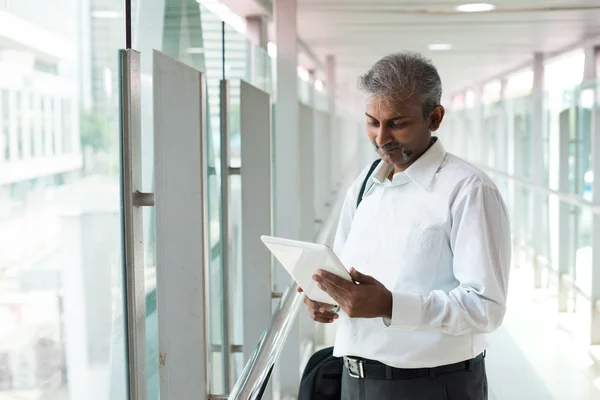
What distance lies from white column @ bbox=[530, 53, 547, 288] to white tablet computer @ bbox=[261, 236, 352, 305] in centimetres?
806

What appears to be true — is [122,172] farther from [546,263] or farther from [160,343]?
[546,263]

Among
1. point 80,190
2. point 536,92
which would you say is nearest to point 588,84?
point 536,92

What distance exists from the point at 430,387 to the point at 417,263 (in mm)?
315

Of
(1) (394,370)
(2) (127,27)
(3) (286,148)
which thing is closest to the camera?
(2) (127,27)

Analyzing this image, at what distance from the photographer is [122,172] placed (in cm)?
178

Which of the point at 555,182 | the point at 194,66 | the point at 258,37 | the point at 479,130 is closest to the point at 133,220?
the point at 194,66

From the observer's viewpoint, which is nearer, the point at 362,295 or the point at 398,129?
the point at 362,295

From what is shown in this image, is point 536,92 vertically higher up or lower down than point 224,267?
higher up

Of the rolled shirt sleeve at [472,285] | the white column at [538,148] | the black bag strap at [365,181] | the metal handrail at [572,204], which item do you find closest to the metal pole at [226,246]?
the black bag strap at [365,181]

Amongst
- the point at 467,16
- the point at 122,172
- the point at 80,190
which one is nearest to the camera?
the point at 80,190

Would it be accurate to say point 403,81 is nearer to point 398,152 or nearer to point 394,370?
point 398,152

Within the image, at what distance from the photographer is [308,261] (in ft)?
6.23

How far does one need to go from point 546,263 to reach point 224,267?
7.73 metres

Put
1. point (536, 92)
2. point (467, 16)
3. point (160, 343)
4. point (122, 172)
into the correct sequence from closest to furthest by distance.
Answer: point (122, 172), point (160, 343), point (467, 16), point (536, 92)
